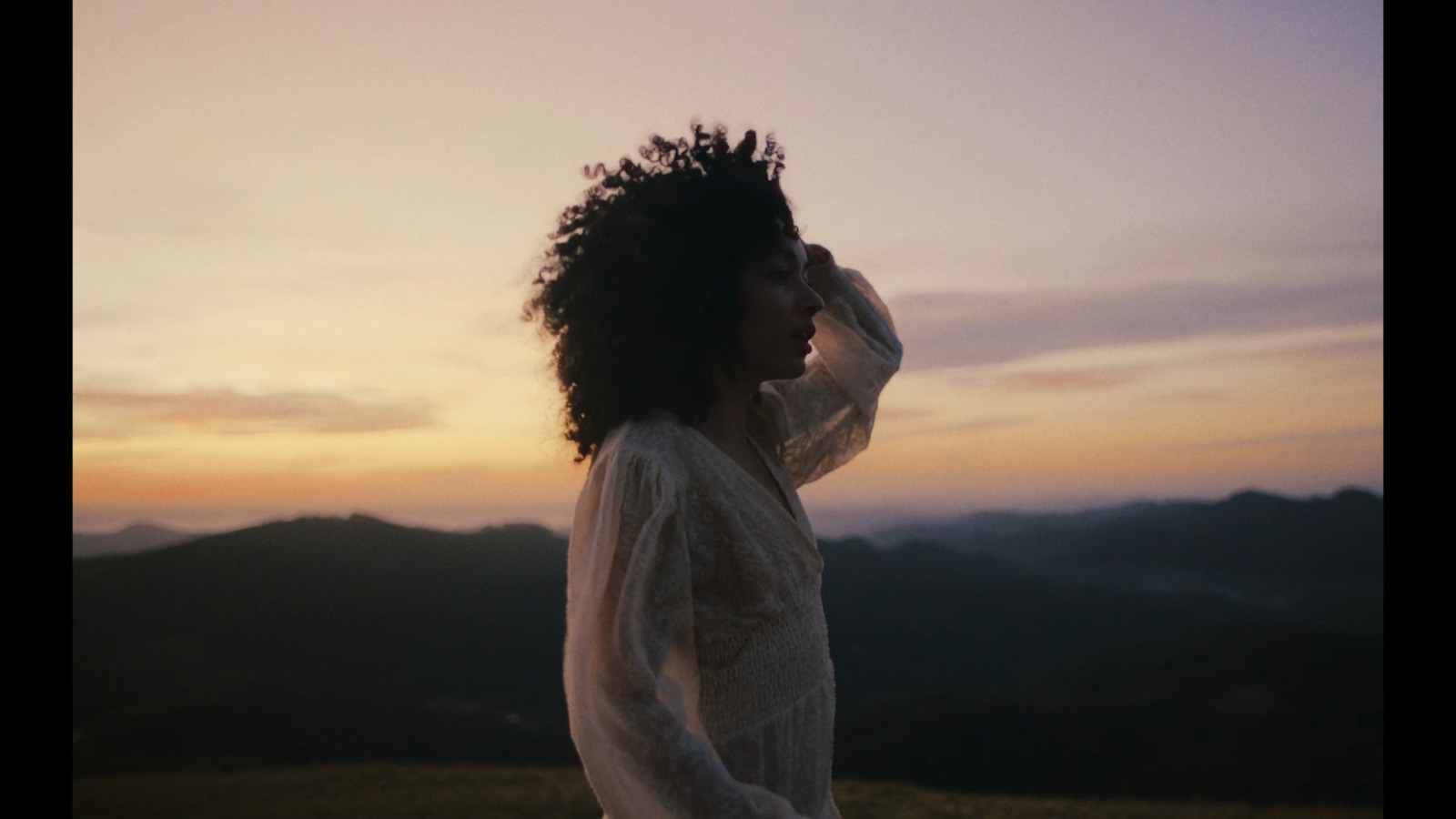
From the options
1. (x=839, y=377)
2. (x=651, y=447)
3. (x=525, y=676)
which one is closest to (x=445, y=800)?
(x=525, y=676)

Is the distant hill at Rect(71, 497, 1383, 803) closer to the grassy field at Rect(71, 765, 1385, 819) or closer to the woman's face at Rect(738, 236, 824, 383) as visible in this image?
the grassy field at Rect(71, 765, 1385, 819)

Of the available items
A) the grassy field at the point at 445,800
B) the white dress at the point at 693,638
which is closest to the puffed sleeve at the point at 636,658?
the white dress at the point at 693,638

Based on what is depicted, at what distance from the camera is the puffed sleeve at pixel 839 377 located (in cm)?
226

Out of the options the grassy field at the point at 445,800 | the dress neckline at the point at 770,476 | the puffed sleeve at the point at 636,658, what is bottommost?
the grassy field at the point at 445,800

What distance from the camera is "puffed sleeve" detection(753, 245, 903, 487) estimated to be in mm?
2262

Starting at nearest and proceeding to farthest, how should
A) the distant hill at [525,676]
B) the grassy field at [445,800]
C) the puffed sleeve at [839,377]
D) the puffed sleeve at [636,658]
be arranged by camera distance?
the puffed sleeve at [636,658], the puffed sleeve at [839,377], the grassy field at [445,800], the distant hill at [525,676]

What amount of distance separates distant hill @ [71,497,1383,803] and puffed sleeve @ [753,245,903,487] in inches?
260

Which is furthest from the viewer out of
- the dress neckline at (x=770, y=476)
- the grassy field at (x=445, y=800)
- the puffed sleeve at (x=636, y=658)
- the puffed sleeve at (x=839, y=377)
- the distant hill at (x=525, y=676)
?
the distant hill at (x=525, y=676)

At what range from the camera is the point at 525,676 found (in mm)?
9680

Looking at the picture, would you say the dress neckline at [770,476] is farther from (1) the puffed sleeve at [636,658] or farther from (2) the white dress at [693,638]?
(1) the puffed sleeve at [636,658]

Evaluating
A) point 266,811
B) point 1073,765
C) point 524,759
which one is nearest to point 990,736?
point 1073,765
